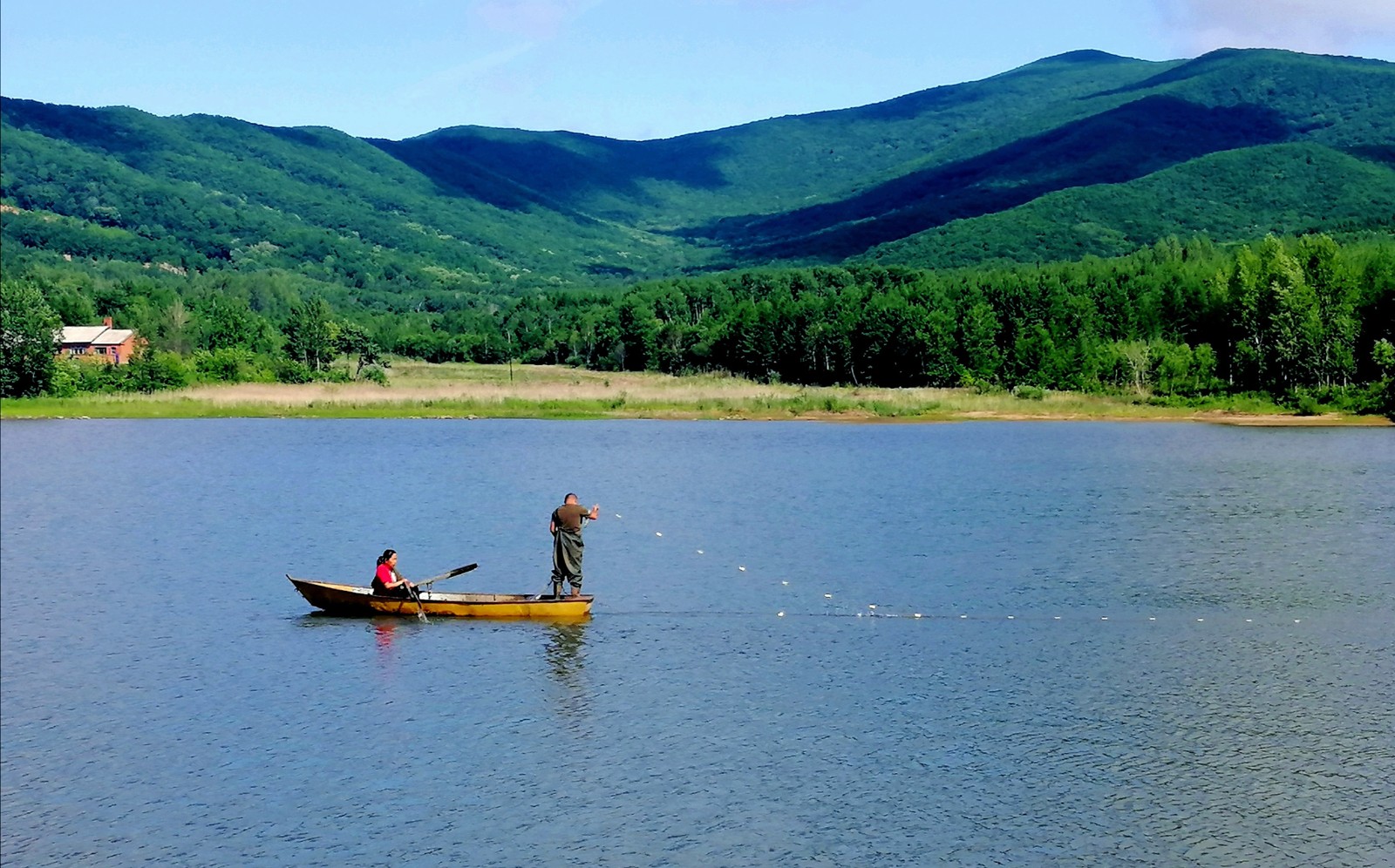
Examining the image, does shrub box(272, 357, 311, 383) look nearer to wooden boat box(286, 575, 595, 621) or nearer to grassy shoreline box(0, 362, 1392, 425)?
grassy shoreline box(0, 362, 1392, 425)

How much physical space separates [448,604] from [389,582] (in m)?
1.86

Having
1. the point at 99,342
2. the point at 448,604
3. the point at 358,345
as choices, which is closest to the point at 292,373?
the point at 358,345

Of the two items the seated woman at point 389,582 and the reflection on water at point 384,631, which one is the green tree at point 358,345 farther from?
the reflection on water at point 384,631

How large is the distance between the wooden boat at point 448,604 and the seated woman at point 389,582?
0.53 feet

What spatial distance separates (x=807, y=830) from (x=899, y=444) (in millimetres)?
84299

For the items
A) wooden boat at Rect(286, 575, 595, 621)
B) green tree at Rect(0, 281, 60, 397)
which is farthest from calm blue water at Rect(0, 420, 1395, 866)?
green tree at Rect(0, 281, 60, 397)

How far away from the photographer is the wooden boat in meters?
42.6

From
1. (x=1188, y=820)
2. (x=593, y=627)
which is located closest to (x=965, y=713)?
(x=1188, y=820)

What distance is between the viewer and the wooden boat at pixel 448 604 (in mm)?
42562

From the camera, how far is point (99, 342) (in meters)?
189

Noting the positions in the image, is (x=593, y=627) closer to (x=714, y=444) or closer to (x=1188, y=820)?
(x=1188, y=820)

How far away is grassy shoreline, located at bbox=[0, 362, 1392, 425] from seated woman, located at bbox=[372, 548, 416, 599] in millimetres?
93564

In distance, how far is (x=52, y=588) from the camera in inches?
1971

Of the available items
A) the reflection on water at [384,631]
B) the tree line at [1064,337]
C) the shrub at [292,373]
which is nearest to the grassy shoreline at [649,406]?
the tree line at [1064,337]
